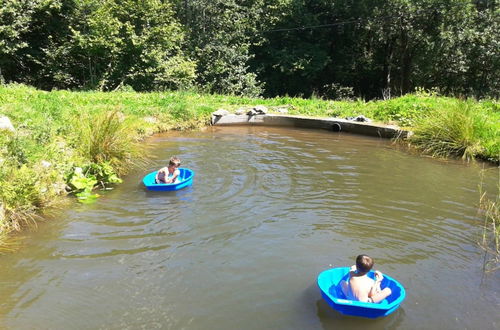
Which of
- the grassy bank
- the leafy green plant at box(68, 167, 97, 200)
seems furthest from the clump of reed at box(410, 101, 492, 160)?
the leafy green plant at box(68, 167, 97, 200)

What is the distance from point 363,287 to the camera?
4344mm

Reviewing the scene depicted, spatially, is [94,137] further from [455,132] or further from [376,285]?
[455,132]

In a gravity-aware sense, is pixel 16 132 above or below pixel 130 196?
above

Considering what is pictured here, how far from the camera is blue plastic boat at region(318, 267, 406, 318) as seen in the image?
4.02 meters

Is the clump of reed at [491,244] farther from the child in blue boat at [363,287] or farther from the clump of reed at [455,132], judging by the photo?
the clump of reed at [455,132]

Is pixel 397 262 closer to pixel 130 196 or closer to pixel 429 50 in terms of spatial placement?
pixel 130 196

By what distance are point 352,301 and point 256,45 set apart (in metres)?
24.9

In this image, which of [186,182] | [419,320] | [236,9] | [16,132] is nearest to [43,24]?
[236,9]

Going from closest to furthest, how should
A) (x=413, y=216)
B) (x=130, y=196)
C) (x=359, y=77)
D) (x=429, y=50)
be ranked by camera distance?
(x=413, y=216) → (x=130, y=196) → (x=429, y=50) → (x=359, y=77)

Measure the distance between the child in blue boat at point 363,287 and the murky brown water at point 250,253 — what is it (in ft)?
0.78

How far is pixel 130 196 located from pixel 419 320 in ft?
17.4

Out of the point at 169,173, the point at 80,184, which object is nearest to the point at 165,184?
the point at 169,173

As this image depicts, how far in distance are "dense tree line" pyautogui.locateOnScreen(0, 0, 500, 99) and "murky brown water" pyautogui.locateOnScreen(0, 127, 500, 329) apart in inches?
540

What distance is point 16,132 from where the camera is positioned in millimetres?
7512
